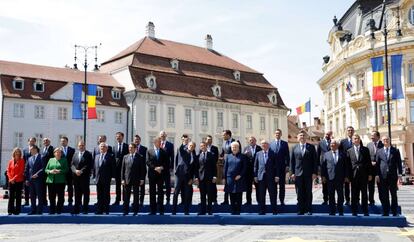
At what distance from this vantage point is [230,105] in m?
55.1

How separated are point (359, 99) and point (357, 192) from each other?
3548cm

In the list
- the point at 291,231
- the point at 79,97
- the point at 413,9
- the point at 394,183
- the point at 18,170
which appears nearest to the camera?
the point at 291,231

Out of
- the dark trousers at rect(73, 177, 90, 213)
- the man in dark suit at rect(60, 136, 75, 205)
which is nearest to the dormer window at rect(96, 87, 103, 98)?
the man in dark suit at rect(60, 136, 75, 205)

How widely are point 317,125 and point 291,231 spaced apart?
80989mm

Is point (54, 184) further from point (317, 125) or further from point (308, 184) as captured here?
point (317, 125)

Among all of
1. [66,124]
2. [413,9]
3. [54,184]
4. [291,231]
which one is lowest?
[291,231]

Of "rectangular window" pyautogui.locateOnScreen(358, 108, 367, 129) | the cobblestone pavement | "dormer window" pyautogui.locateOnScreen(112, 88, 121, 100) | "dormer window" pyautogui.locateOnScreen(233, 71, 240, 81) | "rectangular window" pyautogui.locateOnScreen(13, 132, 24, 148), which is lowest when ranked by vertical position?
the cobblestone pavement

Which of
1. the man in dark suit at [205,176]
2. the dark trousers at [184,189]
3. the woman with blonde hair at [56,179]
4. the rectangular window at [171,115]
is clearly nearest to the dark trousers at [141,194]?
the dark trousers at [184,189]

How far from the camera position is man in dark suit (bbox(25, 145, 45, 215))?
1397 centimetres

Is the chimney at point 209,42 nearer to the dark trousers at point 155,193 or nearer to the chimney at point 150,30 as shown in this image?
the chimney at point 150,30

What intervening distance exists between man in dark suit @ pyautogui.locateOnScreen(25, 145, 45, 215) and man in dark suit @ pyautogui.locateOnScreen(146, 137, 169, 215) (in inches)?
111

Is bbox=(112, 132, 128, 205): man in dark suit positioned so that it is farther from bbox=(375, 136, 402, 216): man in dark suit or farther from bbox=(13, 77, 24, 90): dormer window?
bbox=(13, 77, 24, 90): dormer window

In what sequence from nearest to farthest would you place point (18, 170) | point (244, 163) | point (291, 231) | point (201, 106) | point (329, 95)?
point (291, 231) < point (244, 163) < point (18, 170) < point (201, 106) < point (329, 95)

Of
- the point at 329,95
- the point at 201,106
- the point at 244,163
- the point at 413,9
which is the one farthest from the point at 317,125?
the point at 244,163
